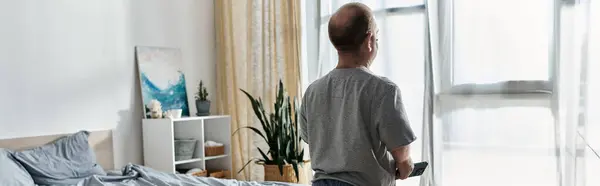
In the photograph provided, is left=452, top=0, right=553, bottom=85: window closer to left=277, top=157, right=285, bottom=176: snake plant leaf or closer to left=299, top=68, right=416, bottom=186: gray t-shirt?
left=277, top=157, right=285, bottom=176: snake plant leaf

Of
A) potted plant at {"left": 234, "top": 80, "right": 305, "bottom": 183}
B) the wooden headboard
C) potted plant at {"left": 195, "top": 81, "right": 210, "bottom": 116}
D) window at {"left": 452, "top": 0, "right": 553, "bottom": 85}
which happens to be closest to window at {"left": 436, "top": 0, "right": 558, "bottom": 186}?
window at {"left": 452, "top": 0, "right": 553, "bottom": 85}

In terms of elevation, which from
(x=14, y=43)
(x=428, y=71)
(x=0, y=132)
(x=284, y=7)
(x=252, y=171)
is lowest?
(x=252, y=171)

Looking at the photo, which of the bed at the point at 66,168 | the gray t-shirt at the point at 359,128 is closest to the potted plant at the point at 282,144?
the bed at the point at 66,168

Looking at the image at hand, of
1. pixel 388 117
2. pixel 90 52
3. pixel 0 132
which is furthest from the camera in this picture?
pixel 90 52

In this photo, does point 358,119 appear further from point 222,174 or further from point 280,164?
point 222,174

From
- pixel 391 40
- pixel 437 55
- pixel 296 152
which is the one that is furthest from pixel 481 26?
pixel 296 152

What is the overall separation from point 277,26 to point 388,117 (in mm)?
2874

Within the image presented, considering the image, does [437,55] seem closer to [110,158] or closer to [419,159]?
[419,159]

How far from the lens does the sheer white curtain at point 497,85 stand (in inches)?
120

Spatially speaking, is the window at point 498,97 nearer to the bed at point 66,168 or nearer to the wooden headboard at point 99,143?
the bed at point 66,168

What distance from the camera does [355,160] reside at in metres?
1.39

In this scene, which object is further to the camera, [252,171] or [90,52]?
[252,171]

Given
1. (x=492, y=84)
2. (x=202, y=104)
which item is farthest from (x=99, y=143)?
(x=492, y=84)

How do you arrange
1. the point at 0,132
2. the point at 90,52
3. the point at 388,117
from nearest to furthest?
the point at 388,117 → the point at 0,132 → the point at 90,52
